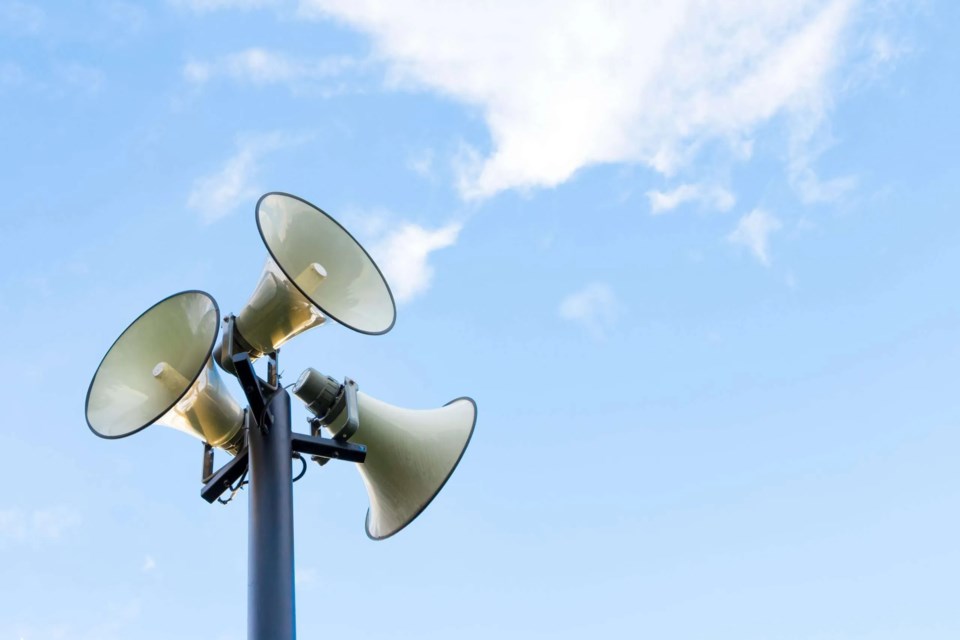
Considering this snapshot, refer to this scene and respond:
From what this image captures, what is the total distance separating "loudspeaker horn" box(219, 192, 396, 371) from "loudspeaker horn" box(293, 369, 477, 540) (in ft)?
1.35

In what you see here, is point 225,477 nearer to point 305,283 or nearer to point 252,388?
point 252,388

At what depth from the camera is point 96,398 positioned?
4598 mm

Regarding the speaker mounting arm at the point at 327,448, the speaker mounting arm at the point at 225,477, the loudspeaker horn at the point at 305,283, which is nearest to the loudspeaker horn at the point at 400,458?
the speaker mounting arm at the point at 327,448

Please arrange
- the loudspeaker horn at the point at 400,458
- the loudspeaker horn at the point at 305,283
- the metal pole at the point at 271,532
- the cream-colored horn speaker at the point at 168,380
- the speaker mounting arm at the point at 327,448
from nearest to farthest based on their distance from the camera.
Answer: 1. the metal pole at the point at 271,532
2. the cream-colored horn speaker at the point at 168,380
3. the speaker mounting arm at the point at 327,448
4. the loudspeaker horn at the point at 305,283
5. the loudspeaker horn at the point at 400,458

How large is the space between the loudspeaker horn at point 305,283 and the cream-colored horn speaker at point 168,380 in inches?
7.6

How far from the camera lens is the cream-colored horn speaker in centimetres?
445

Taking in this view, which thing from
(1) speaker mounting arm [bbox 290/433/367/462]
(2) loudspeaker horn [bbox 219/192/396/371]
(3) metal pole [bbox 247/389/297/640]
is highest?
(2) loudspeaker horn [bbox 219/192/396/371]

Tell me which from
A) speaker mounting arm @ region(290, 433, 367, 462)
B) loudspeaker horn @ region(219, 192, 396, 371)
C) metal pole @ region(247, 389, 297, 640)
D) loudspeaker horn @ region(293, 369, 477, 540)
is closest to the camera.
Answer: metal pole @ region(247, 389, 297, 640)

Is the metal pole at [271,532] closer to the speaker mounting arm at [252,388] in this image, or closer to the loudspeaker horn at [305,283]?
the speaker mounting arm at [252,388]

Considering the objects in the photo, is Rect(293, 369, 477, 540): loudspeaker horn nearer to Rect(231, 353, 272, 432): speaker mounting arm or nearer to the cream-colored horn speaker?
Rect(231, 353, 272, 432): speaker mounting arm

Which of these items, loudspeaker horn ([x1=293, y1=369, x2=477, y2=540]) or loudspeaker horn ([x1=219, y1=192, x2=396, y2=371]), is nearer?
loudspeaker horn ([x1=219, y1=192, x2=396, y2=371])

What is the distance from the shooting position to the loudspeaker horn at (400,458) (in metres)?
4.96

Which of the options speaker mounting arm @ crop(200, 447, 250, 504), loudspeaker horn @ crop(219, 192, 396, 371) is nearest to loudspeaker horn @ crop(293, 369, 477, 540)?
loudspeaker horn @ crop(219, 192, 396, 371)

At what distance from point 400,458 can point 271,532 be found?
997 mm
